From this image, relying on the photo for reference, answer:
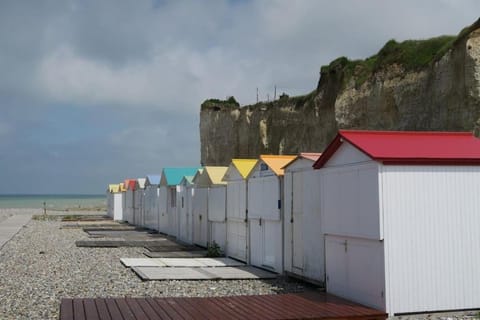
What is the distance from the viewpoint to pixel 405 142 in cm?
1046

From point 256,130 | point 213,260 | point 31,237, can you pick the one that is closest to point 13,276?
point 213,260

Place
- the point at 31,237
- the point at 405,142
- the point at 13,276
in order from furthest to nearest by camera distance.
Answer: the point at 31,237 < the point at 13,276 < the point at 405,142

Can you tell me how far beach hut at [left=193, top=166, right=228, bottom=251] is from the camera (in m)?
18.7

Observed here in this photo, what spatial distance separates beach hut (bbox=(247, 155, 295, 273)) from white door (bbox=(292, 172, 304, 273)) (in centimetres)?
62

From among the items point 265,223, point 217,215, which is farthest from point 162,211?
point 265,223

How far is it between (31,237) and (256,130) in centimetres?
2641

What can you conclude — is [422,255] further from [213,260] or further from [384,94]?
[384,94]

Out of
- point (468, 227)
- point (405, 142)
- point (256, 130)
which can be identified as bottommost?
point (468, 227)

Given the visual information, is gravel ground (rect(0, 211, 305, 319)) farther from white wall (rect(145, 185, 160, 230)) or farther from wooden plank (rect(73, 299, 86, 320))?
white wall (rect(145, 185, 160, 230))

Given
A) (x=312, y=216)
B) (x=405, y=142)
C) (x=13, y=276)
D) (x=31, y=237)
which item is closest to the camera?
(x=405, y=142)

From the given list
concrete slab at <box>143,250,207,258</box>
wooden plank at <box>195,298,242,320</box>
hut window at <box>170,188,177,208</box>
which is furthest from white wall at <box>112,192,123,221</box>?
wooden plank at <box>195,298,242,320</box>

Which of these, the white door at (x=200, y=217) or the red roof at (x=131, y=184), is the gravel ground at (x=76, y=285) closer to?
the white door at (x=200, y=217)

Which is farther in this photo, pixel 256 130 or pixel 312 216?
pixel 256 130

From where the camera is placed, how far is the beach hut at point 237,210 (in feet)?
54.4
